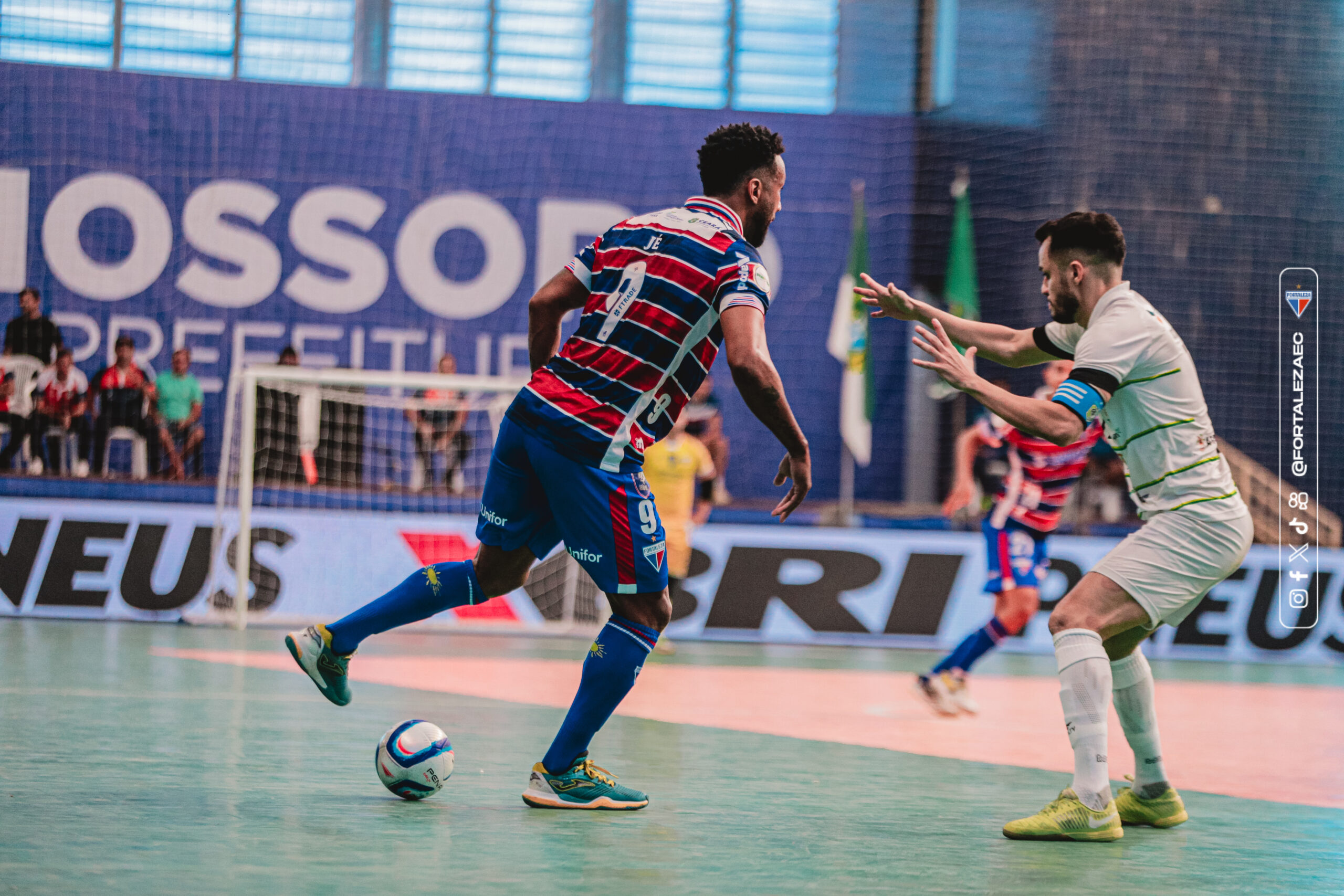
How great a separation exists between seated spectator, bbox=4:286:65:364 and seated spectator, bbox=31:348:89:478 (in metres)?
0.18

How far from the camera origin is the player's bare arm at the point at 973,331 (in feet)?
16.8

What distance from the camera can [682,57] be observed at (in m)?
21.1

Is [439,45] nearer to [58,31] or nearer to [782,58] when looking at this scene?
[782,58]

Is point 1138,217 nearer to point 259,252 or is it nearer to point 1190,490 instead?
point 259,252

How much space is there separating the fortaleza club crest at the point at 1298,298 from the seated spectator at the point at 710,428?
7671 mm

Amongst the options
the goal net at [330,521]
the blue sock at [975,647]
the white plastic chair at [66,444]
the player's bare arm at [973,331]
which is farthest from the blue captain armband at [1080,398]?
the white plastic chair at [66,444]

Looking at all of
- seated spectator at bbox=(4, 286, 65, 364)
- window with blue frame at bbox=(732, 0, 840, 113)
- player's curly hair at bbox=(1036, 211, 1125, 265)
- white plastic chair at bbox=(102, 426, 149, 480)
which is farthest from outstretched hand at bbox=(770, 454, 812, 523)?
window with blue frame at bbox=(732, 0, 840, 113)

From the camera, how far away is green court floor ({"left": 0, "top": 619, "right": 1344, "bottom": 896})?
3.50 m

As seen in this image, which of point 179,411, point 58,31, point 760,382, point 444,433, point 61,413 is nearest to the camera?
point 760,382

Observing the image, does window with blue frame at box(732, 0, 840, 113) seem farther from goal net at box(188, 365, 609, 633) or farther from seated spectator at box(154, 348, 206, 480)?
seated spectator at box(154, 348, 206, 480)

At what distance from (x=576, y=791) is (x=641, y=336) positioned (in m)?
1.43

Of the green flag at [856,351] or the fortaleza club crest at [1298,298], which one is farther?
the fortaleza club crest at [1298,298]

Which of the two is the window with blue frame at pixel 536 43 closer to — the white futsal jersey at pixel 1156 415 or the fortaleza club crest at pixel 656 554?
the white futsal jersey at pixel 1156 415

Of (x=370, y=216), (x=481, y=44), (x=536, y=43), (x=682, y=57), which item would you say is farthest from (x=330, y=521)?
(x=682, y=57)
